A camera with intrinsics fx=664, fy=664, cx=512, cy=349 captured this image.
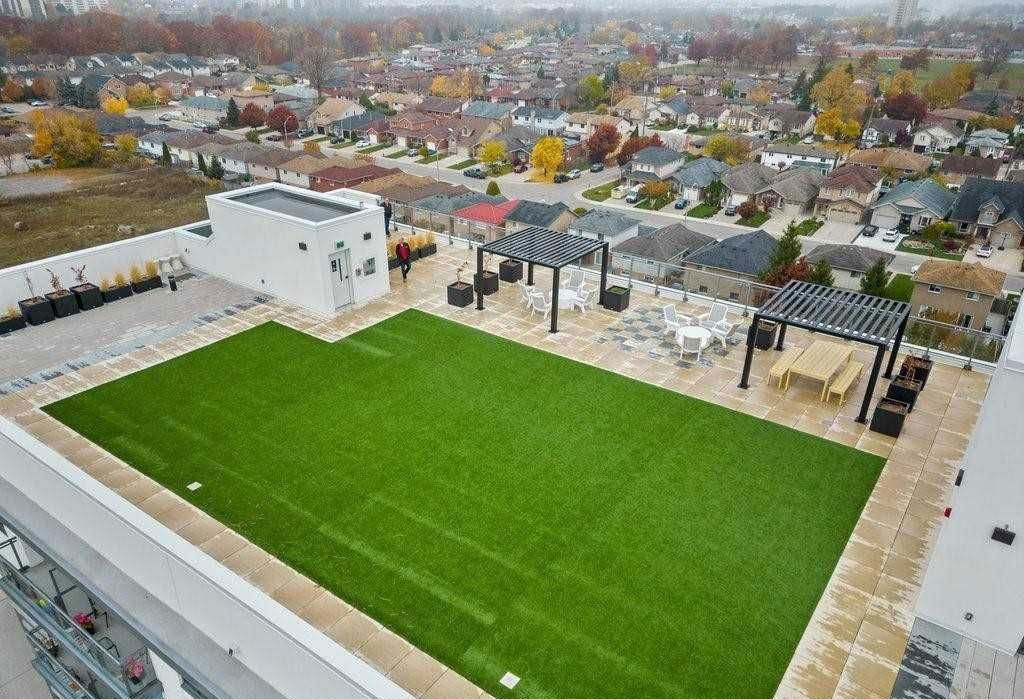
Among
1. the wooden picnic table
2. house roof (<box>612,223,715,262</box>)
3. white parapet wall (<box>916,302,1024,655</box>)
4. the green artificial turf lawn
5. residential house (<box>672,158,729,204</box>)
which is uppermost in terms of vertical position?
white parapet wall (<box>916,302,1024,655</box>)

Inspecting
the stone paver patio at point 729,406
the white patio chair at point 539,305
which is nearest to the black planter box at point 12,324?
the stone paver patio at point 729,406

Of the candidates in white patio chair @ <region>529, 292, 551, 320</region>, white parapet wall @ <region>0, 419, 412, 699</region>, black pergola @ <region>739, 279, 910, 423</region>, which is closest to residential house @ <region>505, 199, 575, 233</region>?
white patio chair @ <region>529, 292, 551, 320</region>

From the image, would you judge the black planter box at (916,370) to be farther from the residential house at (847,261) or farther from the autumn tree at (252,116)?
the autumn tree at (252,116)

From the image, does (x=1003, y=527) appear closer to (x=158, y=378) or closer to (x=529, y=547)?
(x=529, y=547)

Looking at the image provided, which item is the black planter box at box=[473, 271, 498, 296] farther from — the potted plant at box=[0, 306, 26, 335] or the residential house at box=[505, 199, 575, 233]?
the residential house at box=[505, 199, 575, 233]

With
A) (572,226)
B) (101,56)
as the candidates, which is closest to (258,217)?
(572,226)

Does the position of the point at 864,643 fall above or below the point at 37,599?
above
